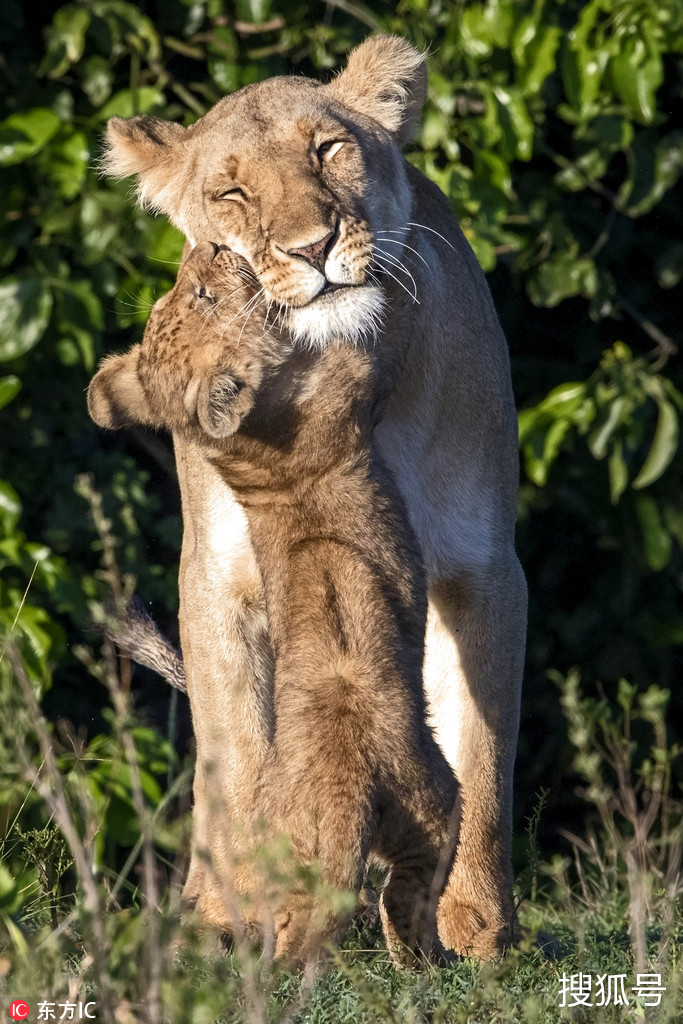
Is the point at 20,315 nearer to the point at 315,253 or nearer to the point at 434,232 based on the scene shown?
the point at 434,232

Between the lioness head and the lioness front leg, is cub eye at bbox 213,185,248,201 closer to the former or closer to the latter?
the lioness head

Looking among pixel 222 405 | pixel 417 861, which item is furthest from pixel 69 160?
pixel 417 861

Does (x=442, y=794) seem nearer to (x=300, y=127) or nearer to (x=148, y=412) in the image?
(x=148, y=412)

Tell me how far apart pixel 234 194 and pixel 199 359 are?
464 millimetres

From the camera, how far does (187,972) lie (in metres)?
2.17

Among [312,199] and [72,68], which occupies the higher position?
[312,199]

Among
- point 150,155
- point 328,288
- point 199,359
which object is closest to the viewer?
point 199,359

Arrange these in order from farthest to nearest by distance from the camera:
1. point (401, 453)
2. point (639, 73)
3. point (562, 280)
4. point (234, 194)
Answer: point (562, 280) < point (639, 73) < point (401, 453) < point (234, 194)

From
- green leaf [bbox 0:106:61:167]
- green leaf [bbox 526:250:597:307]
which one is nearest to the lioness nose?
green leaf [bbox 0:106:61:167]

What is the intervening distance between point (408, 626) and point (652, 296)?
2.76 meters

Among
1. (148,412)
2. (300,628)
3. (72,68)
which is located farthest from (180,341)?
(72,68)

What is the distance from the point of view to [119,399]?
109 inches

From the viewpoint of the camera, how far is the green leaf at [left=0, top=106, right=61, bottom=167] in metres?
3.99

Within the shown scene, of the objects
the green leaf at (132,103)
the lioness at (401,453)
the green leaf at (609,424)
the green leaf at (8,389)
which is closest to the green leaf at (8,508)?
the green leaf at (8,389)
